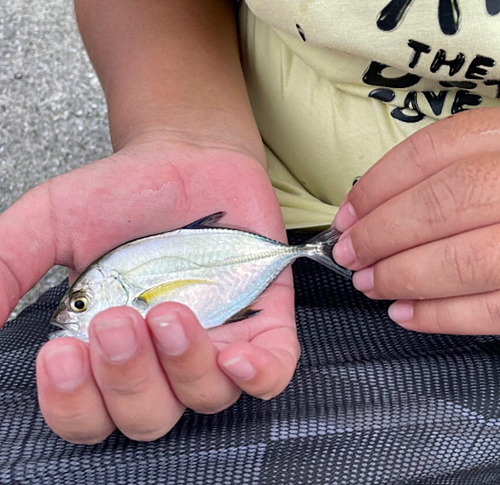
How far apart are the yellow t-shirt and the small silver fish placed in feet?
0.63

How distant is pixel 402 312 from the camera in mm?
910

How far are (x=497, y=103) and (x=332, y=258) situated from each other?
15.2 inches

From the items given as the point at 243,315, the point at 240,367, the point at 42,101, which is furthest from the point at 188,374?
the point at 42,101

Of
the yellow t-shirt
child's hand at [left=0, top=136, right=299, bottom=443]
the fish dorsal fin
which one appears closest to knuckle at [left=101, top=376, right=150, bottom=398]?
child's hand at [left=0, top=136, right=299, bottom=443]

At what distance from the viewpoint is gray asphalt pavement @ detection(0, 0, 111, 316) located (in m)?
1.95

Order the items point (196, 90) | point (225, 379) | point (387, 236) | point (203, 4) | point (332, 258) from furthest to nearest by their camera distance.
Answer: point (203, 4)
point (196, 90)
point (332, 258)
point (387, 236)
point (225, 379)

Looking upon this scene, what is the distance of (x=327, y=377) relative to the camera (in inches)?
35.2

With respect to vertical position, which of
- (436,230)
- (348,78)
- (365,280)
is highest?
(348,78)

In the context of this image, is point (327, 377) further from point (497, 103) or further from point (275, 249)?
point (497, 103)

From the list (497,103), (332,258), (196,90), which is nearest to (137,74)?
(196,90)

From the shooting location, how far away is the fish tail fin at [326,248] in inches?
38.4

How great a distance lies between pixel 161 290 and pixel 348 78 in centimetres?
49

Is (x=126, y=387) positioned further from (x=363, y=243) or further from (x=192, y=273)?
(x=363, y=243)

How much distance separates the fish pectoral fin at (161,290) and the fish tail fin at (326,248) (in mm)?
187
